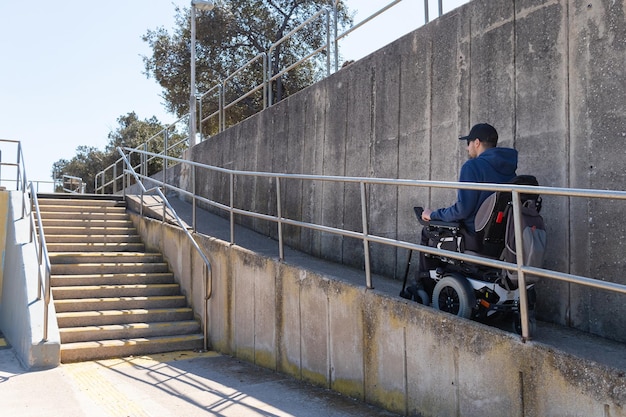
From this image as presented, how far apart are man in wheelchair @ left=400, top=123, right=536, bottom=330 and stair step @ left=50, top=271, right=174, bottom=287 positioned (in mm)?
4758

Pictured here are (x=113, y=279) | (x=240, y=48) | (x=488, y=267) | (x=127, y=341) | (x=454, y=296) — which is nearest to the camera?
(x=488, y=267)

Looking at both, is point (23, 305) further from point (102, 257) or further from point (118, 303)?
point (102, 257)

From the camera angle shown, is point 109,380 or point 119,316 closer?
point 109,380

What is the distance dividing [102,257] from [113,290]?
3.01 feet

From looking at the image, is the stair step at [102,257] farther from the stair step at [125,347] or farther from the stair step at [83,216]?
the stair step at [125,347]

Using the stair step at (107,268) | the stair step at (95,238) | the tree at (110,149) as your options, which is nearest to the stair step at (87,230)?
the stair step at (95,238)

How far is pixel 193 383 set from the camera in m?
5.38

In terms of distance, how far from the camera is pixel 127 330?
682 centimetres

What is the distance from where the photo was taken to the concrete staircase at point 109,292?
6641 millimetres

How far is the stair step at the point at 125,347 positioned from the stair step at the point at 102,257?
1.88 meters

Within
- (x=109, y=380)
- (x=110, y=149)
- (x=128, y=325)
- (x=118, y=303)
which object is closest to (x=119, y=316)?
(x=128, y=325)

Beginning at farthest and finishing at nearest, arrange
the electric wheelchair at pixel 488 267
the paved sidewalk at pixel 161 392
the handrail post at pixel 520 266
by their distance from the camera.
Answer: the paved sidewalk at pixel 161 392 → the electric wheelchair at pixel 488 267 → the handrail post at pixel 520 266

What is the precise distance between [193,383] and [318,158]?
330 cm

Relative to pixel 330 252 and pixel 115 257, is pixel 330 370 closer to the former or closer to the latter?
pixel 330 252
